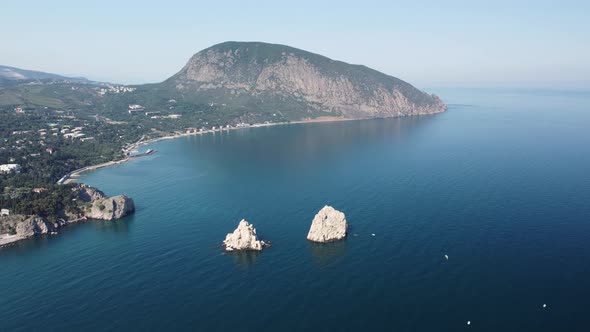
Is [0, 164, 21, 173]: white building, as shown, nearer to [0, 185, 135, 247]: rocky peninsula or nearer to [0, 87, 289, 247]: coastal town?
[0, 87, 289, 247]: coastal town

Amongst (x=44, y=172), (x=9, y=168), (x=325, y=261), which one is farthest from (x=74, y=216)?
(x=325, y=261)

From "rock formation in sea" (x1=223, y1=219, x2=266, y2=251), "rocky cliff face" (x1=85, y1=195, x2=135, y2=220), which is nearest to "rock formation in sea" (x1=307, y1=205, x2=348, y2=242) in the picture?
"rock formation in sea" (x1=223, y1=219, x2=266, y2=251)

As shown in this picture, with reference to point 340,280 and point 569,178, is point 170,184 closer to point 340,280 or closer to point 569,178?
point 340,280

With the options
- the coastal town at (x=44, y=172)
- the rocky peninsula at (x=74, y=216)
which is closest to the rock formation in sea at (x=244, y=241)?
the rocky peninsula at (x=74, y=216)

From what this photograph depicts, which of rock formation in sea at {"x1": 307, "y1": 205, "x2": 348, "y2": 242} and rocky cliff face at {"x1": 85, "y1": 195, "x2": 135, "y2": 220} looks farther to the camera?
rocky cliff face at {"x1": 85, "y1": 195, "x2": 135, "y2": 220}

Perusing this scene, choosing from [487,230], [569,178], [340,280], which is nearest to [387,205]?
[487,230]

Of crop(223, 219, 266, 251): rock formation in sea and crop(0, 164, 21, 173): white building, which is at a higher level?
crop(0, 164, 21, 173): white building
